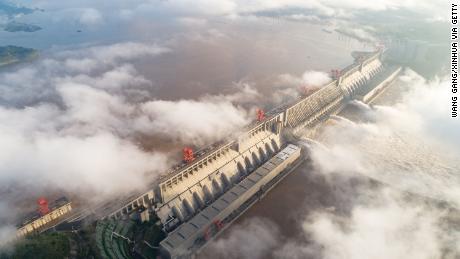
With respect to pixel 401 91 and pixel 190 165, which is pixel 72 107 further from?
pixel 401 91

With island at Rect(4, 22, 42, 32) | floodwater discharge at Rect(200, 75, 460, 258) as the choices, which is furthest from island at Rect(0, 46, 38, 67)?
floodwater discharge at Rect(200, 75, 460, 258)

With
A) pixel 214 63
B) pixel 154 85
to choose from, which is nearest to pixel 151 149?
pixel 154 85

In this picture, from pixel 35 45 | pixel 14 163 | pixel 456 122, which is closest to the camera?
pixel 14 163

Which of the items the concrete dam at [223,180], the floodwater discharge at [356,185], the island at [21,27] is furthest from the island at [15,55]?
the floodwater discharge at [356,185]

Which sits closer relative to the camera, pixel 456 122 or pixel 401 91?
pixel 456 122

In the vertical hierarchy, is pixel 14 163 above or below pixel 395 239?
above

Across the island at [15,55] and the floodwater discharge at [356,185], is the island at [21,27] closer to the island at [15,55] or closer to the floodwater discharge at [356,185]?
the island at [15,55]
